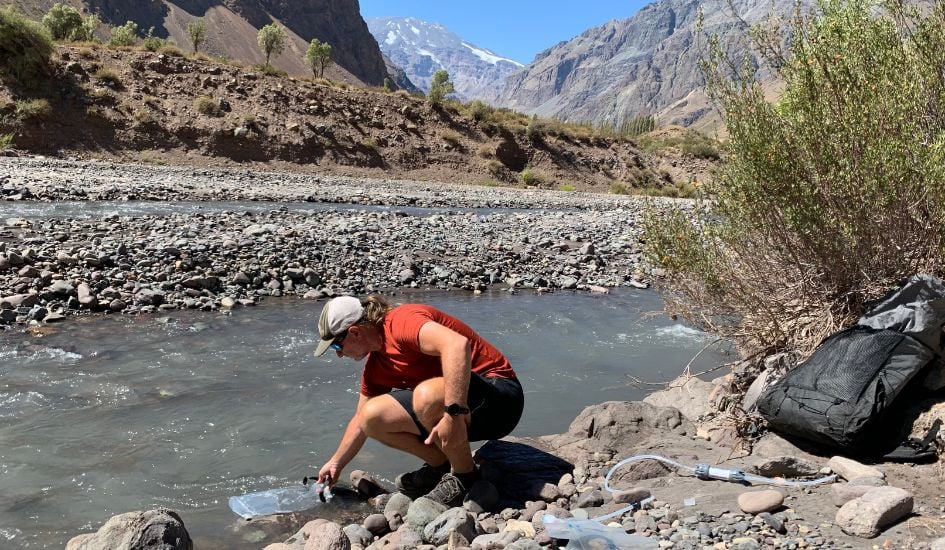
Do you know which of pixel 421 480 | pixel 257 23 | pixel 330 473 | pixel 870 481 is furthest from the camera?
pixel 257 23

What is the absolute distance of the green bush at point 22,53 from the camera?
30062 millimetres

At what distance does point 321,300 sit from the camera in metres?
10.1

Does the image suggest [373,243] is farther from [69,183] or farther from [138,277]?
[69,183]

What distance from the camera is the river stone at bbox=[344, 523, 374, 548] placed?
375 cm

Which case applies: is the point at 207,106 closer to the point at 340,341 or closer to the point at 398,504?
the point at 340,341

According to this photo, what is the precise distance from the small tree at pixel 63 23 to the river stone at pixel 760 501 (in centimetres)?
5091

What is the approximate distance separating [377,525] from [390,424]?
569mm

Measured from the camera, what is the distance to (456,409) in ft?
12.5

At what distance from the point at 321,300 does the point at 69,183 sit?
12.4m

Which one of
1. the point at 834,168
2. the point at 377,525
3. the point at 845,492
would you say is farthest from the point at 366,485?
the point at 834,168

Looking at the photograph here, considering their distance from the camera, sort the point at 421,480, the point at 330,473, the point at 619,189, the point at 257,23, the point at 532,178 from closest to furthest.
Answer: the point at 330,473 → the point at 421,480 → the point at 532,178 → the point at 619,189 → the point at 257,23

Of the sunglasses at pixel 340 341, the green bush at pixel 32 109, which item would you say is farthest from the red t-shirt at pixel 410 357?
the green bush at pixel 32 109

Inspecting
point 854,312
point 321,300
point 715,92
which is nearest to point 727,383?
point 854,312

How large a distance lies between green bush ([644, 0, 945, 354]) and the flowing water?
79.2 inches
